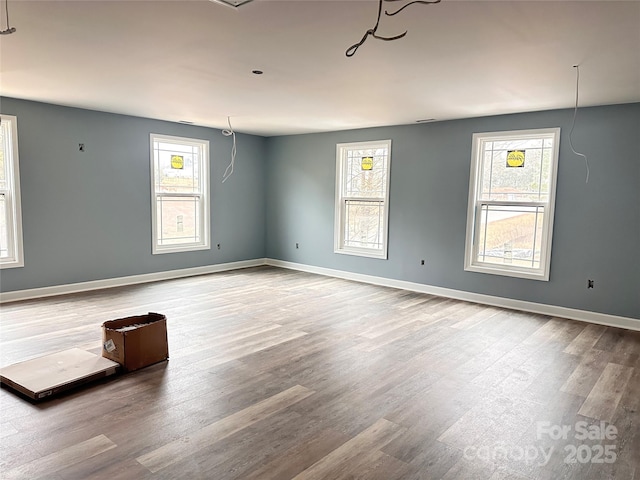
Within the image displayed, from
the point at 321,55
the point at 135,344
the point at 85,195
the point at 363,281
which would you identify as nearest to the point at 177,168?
the point at 85,195

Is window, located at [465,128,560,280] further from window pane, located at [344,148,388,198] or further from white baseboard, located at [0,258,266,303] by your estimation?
white baseboard, located at [0,258,266,303]

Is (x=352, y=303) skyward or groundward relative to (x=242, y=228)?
groundward

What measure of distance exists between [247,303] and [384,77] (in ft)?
10.2

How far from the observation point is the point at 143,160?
617 cm

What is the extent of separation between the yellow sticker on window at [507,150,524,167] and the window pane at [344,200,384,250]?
1951 millimetres

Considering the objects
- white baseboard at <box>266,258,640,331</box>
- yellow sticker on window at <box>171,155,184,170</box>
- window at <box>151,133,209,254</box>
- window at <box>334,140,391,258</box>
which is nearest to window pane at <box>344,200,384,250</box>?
window at <box>334,140,391,258</box>

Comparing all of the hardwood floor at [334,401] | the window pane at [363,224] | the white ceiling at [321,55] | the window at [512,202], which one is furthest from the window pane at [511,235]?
the window pane at [363,224]

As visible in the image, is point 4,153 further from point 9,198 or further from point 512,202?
point 512,202

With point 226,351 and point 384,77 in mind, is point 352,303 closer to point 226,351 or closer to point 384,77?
point 226,351

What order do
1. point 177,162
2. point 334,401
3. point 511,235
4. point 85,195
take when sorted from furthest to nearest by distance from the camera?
point 177,162
point 85,195
point 511,235
point 334,401

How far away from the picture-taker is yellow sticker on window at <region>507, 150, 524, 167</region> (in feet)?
17.0

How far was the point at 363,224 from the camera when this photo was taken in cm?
683

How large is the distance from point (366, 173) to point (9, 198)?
188 inches

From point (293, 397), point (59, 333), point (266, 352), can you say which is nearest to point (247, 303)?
point (266, 352)
